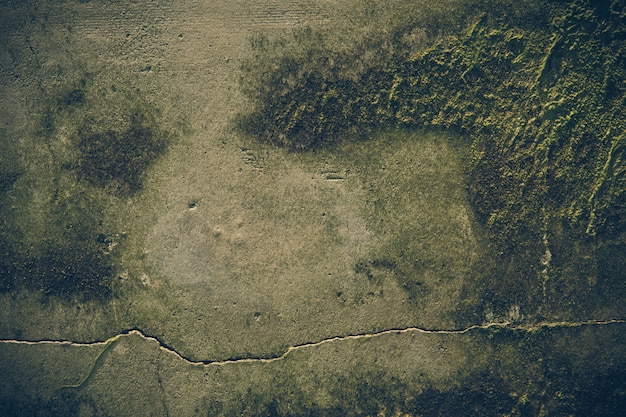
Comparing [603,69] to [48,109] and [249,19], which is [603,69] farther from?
[48,109]

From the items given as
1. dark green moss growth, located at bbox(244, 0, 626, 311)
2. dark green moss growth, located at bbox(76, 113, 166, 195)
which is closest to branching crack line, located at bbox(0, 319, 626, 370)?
dark green moss growth, located at bbox(244, 0, 626, 311)

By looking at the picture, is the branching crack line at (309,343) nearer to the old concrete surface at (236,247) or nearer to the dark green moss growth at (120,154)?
the old concrete surface at (236,247)

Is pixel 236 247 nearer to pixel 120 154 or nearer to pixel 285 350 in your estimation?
pixel 285 350

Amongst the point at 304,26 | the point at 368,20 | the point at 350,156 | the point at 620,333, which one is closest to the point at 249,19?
the point at 304,26

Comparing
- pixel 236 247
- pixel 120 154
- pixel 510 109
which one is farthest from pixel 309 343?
pixel 510 109

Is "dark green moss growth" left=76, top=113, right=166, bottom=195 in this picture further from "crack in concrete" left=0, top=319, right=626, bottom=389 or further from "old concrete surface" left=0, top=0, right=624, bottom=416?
"crack in concrete" left=0, top=319, right=626, bottom=389
